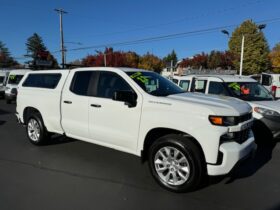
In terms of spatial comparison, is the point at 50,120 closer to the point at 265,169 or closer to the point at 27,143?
the point at 27,143

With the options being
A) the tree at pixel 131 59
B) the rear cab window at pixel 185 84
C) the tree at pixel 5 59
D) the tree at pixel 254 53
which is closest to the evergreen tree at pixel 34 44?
the tree at pixel 5 59

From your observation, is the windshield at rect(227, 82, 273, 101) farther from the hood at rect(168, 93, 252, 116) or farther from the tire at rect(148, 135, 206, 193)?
the tire at rect(148, 135, 206, 193)

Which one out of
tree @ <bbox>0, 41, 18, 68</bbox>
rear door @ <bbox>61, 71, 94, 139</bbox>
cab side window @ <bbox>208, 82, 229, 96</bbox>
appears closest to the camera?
rear door @ <bbox>61, 71, 94, 139</bbox>

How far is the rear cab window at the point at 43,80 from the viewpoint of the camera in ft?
21.9

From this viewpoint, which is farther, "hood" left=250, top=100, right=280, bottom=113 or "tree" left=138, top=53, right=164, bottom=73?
"tree" left=138, top=53, right=164, bottom=73

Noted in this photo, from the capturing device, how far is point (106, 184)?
4.80 metres

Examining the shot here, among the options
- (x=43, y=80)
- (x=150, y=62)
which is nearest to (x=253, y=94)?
(x=43, y=80)

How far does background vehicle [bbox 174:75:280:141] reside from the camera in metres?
7.07

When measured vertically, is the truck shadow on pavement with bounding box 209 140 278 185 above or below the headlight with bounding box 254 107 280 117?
below

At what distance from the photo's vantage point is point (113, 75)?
5562 millimetres

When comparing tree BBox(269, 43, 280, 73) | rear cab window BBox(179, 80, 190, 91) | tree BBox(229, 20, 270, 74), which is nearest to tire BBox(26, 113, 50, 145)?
rear cab window BBox(179, 80, 190, 91)

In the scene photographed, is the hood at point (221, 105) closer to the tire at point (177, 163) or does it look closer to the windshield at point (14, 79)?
the tire at point (177, 163)

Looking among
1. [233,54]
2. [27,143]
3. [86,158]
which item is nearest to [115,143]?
[86,158]

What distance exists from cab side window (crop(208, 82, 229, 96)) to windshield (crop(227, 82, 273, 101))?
181 millimetres
